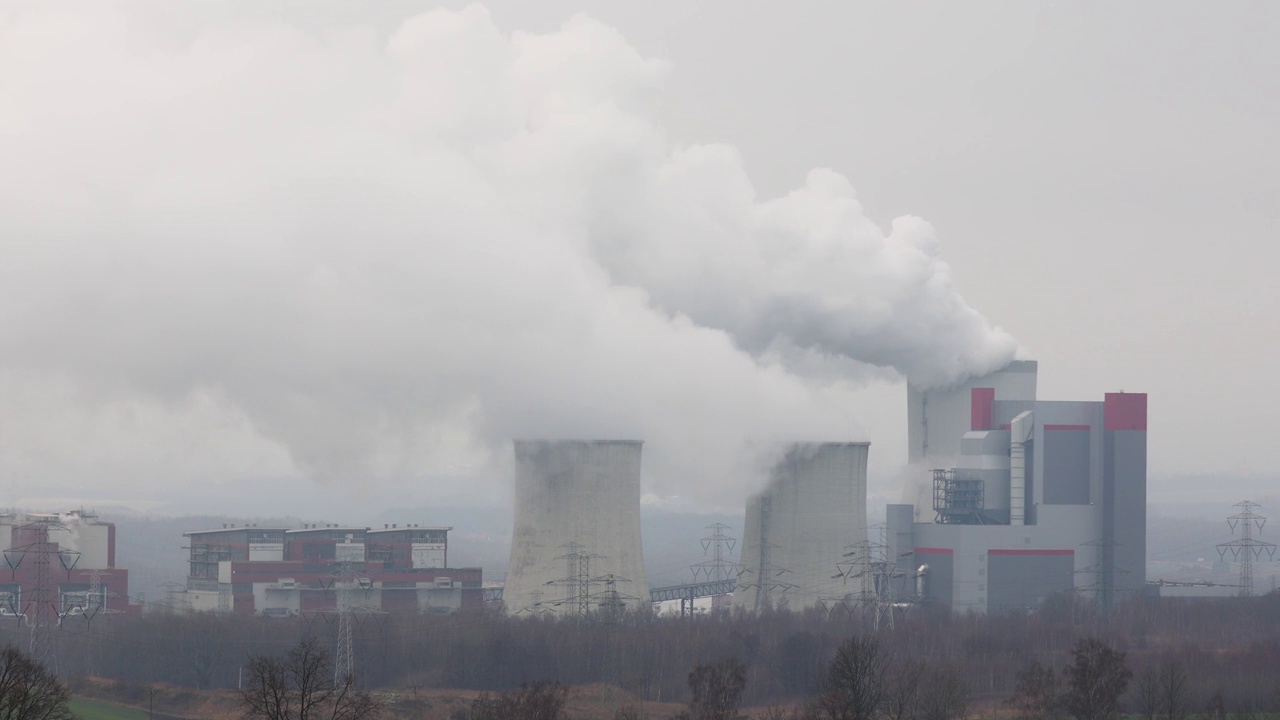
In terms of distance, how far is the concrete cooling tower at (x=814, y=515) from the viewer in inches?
1555

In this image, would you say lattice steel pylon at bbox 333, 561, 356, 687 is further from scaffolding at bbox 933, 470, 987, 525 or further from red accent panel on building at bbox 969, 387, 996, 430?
red accent panel on building at bbox 969, 387, 996, 430

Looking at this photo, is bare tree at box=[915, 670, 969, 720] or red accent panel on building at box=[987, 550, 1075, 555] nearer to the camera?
bare tree at box=[915, 670, 969, 720]

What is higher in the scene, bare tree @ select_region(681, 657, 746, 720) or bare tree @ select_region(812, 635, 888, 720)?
bare tree @ select_region(812, 635, 888, 720)

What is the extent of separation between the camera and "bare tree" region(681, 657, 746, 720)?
1086 inches

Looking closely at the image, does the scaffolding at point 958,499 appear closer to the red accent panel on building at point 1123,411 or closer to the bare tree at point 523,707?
the red accent panel on building at point 1123,411

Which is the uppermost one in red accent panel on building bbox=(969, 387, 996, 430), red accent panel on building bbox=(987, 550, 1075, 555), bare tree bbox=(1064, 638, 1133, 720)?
red accent panel on building bbox=(969, 387, 996, 430)

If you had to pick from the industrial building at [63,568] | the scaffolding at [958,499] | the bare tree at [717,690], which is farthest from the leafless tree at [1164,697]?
the industrial building at [63,568]

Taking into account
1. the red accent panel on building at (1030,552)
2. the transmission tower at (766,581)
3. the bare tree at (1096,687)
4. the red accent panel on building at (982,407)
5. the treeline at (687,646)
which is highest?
the red accent panel on building at (982,407)

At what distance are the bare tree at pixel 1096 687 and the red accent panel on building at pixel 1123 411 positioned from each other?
50.2 feet

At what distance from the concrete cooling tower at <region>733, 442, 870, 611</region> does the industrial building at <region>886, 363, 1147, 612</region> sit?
2.58 m

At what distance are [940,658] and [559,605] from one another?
770 centimetres

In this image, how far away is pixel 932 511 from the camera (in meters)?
43.5

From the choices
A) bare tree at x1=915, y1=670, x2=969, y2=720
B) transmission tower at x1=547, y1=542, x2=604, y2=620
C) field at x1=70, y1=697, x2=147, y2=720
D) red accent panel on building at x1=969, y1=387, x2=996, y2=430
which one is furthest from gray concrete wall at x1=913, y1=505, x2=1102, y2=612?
field at x1=70, y1=697, x2=147, y2=720

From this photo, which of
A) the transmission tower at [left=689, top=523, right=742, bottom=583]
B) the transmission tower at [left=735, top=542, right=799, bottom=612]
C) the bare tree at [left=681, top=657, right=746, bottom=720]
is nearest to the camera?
the bare tree at [left=681, top=657, right=746, bottom=720]
